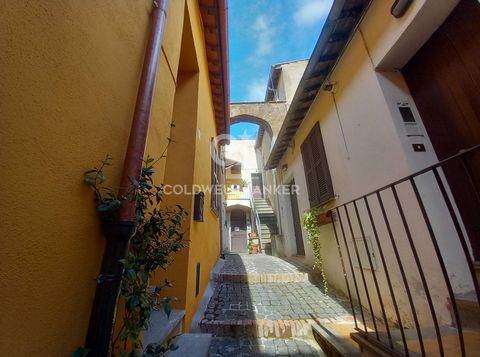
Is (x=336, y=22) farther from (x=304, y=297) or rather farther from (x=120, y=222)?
(x=304, y=297)

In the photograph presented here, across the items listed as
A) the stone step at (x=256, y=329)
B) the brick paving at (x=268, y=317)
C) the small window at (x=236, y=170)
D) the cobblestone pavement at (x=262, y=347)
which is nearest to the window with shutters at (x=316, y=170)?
the brick paving at (x=268, y=317)

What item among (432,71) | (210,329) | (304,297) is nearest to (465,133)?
(432,71)

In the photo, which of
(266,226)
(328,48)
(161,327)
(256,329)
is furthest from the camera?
(266,226)

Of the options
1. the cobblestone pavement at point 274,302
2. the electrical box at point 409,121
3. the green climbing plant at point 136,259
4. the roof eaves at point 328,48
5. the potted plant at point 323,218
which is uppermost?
the roof eaves at point 328,48

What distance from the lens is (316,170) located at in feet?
13.0

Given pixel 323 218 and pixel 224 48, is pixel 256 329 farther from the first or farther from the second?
pixel 224 48

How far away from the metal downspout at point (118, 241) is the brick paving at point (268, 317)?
5.29ft

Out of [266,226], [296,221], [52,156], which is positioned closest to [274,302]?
[52,156]

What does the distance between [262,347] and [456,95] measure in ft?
10.0

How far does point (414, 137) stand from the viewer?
81.1 inches

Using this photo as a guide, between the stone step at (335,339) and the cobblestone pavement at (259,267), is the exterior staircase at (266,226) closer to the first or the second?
the cobblestone pavement at (259,267)

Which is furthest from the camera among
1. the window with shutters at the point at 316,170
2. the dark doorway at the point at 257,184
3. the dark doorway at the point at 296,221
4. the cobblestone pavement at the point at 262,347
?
the dark doorway at the point at 257,184

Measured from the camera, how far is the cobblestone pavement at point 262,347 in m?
1.96

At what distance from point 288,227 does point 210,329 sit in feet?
15.1
